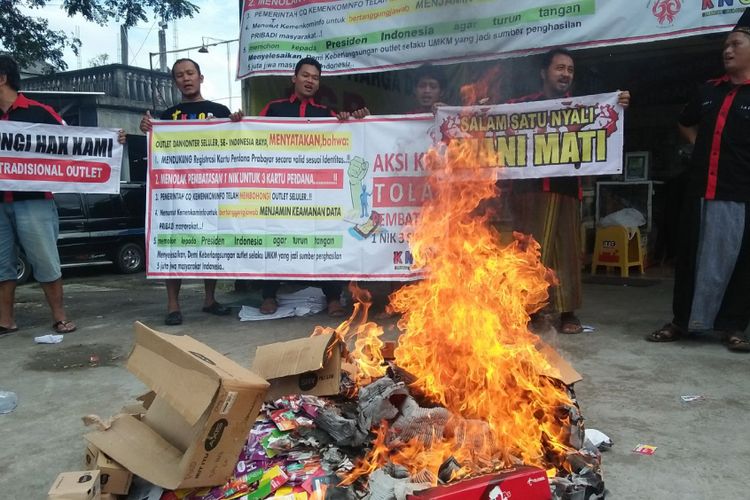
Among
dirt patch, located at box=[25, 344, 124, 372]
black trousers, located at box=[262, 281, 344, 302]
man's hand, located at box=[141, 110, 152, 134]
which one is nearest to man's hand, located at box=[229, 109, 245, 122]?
man's hand, located at box=[141, 110, 152, 134]

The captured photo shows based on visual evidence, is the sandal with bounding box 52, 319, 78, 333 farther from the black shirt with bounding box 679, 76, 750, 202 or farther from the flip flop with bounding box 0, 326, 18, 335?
the black shirt with bounding box 679, 76, 750, 202

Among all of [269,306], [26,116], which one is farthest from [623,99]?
[26,116]

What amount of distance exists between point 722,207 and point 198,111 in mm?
4800

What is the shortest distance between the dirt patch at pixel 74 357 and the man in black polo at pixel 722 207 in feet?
14.7

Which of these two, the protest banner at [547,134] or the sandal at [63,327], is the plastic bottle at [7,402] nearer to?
the sandal at [63,327]

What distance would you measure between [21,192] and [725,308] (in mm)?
6130

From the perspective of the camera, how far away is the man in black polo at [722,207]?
174 inches

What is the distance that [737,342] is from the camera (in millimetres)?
4430

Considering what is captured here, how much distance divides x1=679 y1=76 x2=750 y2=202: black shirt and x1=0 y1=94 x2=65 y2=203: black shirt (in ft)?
18.9

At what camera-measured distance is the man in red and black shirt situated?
17.5ft

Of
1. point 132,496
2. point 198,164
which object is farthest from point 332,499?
point 198,164

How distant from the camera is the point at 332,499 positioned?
2.38 metres

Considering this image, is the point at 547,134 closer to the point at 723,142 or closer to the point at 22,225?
the point at 723,142

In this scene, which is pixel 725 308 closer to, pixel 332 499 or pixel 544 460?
pixel 544 460
